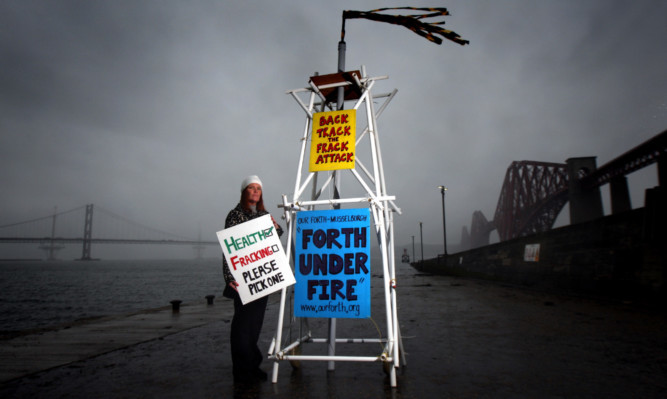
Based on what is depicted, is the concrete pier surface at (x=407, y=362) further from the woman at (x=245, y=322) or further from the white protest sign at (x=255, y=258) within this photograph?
the white protest sign at (x=255, y=258)

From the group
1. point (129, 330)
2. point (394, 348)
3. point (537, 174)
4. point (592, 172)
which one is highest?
point (537, 174)

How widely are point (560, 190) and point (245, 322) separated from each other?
235 feet

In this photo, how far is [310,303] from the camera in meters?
3.90

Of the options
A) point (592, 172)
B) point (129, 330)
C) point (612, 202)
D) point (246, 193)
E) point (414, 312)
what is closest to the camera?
point (246, 193)

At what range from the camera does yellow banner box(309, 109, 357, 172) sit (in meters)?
A: 4.15

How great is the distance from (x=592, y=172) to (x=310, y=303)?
45581 millimetres

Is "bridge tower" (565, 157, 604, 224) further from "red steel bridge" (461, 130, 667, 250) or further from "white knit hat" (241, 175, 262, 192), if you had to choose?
"white knit hat" (241, 175, 262, 192)

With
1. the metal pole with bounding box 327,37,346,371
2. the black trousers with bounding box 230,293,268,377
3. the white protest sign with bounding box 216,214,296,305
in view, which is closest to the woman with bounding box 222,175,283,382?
the black trousers with bounding box 230,293,268,377

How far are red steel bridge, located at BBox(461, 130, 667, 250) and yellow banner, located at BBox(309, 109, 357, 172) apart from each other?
10.4 metres

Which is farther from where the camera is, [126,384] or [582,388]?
[126,384]

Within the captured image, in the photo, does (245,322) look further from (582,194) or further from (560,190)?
(560,190)

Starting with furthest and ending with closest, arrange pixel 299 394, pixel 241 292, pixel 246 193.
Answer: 1. pixel 246 193
2. pixel 241 292
3. pixel 299 394

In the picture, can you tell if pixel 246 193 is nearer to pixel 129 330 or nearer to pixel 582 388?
pixel 582 388

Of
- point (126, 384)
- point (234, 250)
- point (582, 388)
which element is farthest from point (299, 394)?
point (582, 388)
